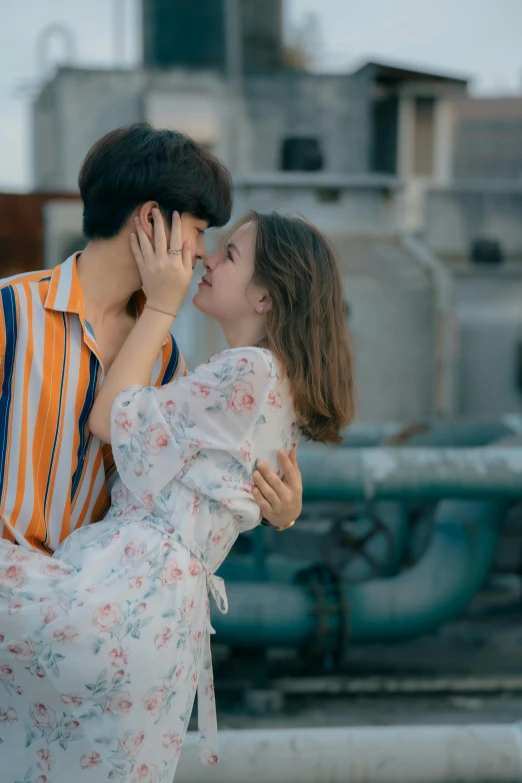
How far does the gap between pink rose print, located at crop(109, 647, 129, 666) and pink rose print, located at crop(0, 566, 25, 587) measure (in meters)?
0.21

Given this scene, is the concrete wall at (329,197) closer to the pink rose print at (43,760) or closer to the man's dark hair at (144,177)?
the man's dark hair at (144,177)

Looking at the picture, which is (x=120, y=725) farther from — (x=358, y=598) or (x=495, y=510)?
(x=495, y=510)

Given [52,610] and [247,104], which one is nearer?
[52,610]

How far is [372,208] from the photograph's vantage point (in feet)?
40.3

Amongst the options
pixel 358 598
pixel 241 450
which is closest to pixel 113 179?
pixel 241 450

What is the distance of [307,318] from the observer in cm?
193

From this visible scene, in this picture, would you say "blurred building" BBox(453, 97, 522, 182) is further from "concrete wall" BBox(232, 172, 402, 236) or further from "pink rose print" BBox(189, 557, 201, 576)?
"pink rose print" BBox(189, 557, 201, 576)

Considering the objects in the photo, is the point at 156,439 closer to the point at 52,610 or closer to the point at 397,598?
→ the point at 52,610

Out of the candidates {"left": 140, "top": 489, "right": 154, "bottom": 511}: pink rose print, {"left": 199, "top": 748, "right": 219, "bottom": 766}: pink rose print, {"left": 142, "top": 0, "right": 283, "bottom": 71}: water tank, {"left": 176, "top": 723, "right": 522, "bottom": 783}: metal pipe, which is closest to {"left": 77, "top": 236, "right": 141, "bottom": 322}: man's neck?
{"left": 140, "top": 489, "right": 154, "bottom": 511}: pink rose print

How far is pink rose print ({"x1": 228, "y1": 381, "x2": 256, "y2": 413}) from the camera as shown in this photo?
177 cm

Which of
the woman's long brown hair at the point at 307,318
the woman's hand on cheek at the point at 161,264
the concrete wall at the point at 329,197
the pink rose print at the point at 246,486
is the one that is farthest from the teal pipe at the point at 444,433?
the concrete wall at the point at 329,197

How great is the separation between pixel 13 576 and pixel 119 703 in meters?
0.30

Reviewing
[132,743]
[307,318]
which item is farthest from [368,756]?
[307,318]

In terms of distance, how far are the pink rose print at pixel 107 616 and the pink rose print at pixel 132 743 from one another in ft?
0.70
